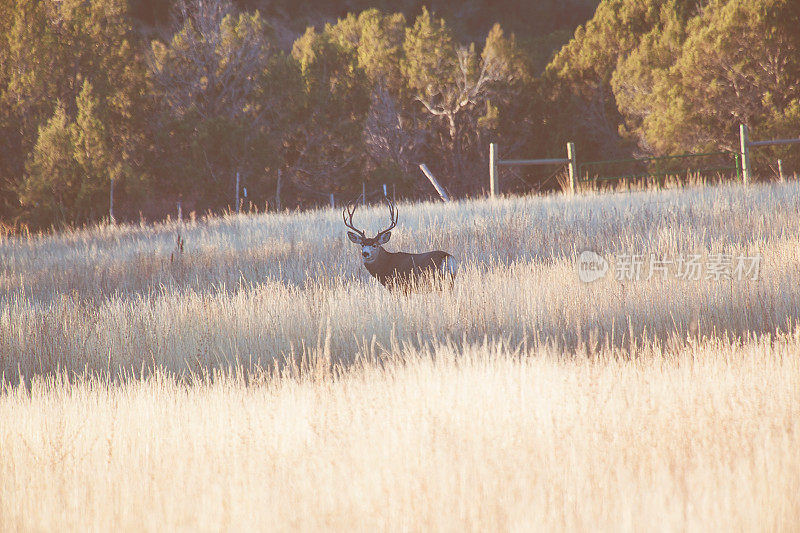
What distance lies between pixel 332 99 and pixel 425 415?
21099 millimetres

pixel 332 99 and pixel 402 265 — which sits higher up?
pixel 332 99

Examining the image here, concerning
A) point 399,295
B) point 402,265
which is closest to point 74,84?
point 402,265

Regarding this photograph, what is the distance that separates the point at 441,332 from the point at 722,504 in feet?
10.4

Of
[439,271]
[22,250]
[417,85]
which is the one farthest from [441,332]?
[417,85]

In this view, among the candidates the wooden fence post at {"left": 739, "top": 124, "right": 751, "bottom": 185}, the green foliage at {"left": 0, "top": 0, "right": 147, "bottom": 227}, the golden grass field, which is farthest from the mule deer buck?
the green foliage at {"left": 0, "top": 0, "right": 147, "bottom": 227}

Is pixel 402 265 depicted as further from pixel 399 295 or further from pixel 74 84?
pixel 74 84

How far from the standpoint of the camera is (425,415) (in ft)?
11.1

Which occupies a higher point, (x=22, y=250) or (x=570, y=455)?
(x=22, y=250)

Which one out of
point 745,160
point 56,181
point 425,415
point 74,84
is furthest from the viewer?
point 74,84

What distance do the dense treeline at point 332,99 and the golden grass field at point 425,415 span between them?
1410 centimetres

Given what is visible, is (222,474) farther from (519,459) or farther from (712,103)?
(712,103)

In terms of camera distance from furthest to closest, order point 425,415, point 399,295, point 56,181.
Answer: point 56,181 < point 399,295 < point 425,415

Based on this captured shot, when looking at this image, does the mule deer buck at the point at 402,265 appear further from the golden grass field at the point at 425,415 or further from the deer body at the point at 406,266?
the golden grass field at the point at 425,415

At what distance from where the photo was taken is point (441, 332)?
18.0 feet
